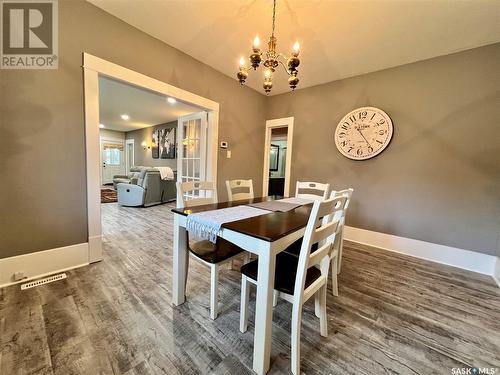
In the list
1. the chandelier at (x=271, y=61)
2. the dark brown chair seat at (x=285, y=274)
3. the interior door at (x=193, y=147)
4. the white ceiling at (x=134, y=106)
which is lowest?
the dark brown chair seat at (x=285, y=274)

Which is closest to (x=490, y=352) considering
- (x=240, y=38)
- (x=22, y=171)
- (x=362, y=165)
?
(x=362, y=165)

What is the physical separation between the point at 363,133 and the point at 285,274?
2.66m

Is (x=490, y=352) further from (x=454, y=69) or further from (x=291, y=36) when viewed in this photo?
(x=291, y=36)

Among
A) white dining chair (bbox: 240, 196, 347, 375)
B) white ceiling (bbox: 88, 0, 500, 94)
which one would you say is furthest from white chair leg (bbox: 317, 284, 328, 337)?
white ceiling (bbox: 88, 0, 500, 94)

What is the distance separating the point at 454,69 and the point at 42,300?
15.4 feet

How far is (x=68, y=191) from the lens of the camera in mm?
1890

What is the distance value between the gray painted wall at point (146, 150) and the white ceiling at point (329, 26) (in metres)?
4.82

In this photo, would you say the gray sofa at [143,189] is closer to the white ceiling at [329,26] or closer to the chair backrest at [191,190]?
the white ceiling at [329,26]

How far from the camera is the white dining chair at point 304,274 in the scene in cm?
97

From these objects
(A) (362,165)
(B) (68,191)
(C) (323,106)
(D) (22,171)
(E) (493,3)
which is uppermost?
(E) (493,3)

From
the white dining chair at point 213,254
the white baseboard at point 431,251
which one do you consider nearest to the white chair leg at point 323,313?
the white dining chair at point 213,254

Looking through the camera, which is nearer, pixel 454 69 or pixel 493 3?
pixel 493 3

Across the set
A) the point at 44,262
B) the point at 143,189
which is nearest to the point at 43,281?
the point at 44,262

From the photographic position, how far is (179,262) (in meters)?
1.45
